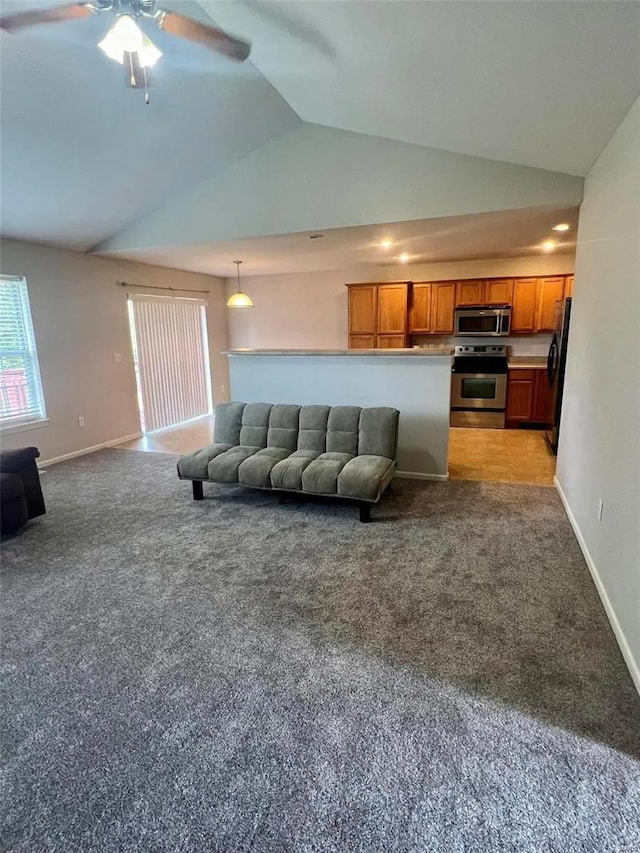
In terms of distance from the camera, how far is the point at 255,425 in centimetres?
414

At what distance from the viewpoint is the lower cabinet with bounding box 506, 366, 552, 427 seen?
19.9 feet

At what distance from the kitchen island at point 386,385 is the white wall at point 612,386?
1125mm

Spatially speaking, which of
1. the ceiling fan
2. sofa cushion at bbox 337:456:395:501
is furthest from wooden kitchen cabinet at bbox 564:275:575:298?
the ceiling fan

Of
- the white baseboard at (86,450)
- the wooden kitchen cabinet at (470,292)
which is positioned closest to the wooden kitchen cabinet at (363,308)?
the wooden kitchen cabinet at (470,292)

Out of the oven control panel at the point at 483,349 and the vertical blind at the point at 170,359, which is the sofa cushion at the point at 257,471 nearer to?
the vertical blind at the point at 170,359

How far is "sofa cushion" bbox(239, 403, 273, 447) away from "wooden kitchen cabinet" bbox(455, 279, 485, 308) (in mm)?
3768

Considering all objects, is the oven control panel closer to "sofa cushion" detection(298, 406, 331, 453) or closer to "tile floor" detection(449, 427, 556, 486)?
"tile floor" detection(449, 427, 556, 486)

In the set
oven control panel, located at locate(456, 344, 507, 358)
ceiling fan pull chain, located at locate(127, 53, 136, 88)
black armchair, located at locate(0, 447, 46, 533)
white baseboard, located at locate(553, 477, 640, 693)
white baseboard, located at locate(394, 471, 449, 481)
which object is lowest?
white baseboard, located at locate(553, 477, 640, 693)

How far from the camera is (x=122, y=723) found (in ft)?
5.52

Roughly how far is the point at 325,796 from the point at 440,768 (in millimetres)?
397

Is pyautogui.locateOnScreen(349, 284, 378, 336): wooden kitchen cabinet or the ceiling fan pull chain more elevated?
the ceiling fan pull chain

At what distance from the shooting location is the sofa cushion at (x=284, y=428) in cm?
402

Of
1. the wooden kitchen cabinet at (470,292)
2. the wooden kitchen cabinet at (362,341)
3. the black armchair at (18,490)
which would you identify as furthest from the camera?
the wooden kitchen cabinet at (362,341)

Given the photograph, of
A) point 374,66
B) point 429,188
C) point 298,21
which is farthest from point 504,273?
point 298,21
